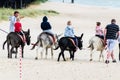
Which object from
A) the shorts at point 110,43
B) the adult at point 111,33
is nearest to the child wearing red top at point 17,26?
the adult at point 111,33

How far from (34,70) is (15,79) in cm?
229

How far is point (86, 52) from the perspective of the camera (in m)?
35.9

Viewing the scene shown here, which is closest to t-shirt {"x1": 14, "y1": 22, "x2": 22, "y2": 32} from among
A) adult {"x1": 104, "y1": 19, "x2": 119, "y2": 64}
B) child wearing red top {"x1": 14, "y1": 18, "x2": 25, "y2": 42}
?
child wearing red top {"x1": 14, "y1": 18, "x2": 25, "y2": 42}

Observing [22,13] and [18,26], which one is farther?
[22,13]

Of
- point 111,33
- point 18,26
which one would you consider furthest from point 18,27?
point 111,33

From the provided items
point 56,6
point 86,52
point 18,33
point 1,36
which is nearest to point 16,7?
point 56,6

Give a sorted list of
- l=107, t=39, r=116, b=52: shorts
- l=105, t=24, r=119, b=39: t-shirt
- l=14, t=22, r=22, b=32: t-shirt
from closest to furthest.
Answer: l=105, t=24, r=119, b=39: t-shirt → l=107, t=39, r=116, b=52: shorts → l=14, t=22, r=22, b=32: t-shirt

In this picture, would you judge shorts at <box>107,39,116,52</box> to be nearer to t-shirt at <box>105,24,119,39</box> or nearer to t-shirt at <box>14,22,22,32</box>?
t-shirt at <box>105,24,119,39</box>

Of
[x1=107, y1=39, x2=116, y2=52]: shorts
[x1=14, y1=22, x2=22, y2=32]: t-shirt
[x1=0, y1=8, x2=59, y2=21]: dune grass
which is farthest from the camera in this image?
[x1=0, y1=8, x2=59, y2=21]: dune grass

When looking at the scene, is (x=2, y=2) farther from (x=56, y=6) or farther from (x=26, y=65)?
(x=26, y=65)

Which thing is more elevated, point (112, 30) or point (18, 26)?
point (18, 26)

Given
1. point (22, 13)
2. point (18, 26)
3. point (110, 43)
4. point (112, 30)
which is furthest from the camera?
point (22, 13)

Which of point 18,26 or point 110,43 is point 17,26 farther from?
point 110,43

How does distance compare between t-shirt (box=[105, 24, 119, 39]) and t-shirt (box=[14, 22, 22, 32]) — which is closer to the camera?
t-shirt (box=[105, 24, 119, 39])
